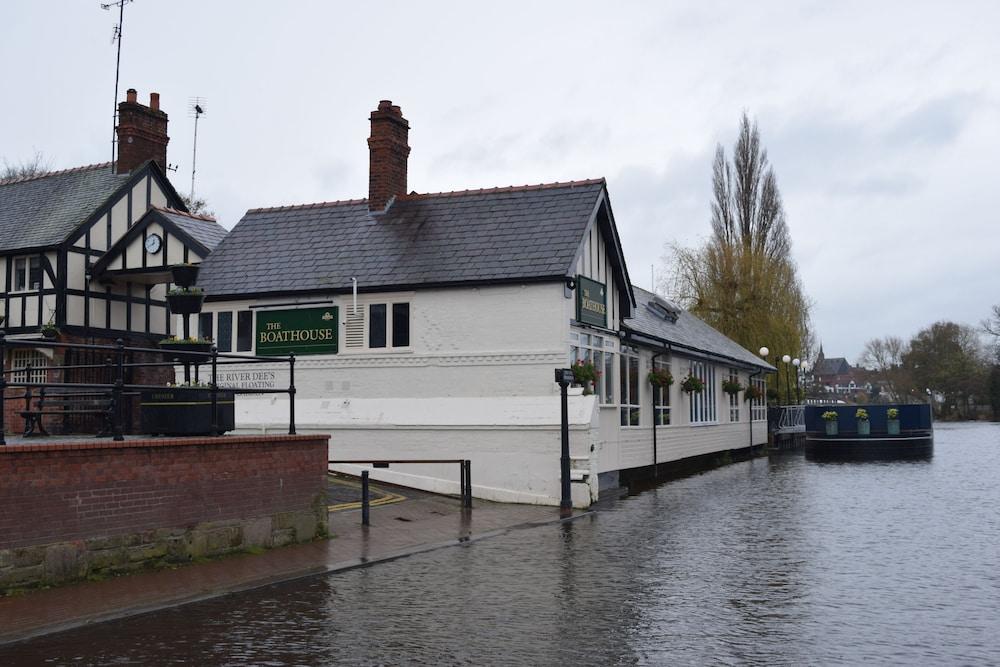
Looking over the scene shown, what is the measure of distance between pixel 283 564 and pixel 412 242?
38.0ft

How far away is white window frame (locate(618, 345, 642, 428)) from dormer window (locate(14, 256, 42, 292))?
15691 mm

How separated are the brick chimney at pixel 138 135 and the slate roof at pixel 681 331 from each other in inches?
594

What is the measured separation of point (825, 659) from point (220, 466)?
7.50 meters

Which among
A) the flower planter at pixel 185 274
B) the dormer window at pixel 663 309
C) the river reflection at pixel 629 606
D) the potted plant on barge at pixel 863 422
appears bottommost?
the river reflection at pixel 629 606

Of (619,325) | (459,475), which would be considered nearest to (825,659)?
(459,475)

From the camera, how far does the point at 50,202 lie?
98.0ft

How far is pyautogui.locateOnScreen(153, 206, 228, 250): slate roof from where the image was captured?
26922 millimetres

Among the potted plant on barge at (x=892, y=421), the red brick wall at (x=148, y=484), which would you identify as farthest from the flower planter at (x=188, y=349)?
the potted plant on barge at (x=892, y=421)

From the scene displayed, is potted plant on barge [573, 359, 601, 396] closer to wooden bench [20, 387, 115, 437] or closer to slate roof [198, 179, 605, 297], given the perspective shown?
slate roof [198, 179, 605, 297]

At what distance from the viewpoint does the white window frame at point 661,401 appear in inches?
1071

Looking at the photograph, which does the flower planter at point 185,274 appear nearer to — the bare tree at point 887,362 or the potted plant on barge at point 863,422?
the potted plant on barge at point 863,422

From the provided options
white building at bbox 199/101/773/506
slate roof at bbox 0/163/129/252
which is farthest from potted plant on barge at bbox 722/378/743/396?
slate roof at bbox 0/163/129/252

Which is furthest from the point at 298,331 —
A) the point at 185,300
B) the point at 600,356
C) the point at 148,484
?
the point at 148,484

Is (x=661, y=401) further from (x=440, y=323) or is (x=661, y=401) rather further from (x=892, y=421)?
(x=892, y=421)
